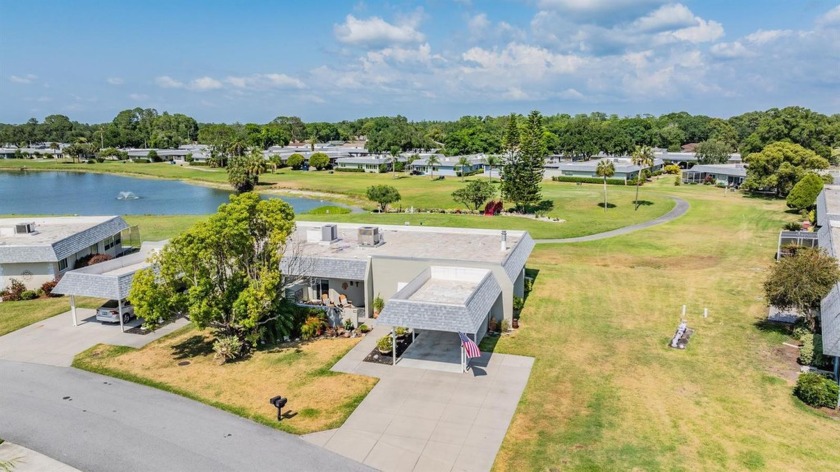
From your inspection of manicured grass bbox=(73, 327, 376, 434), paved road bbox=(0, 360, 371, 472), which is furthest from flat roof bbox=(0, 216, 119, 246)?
paved road bbox=(0, 360, 371, 472)

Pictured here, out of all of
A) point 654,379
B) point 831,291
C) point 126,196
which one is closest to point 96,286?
point 654,379

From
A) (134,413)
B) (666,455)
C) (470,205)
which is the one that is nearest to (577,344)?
(666,455)

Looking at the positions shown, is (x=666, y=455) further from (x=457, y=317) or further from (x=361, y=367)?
(x=361, y=367)

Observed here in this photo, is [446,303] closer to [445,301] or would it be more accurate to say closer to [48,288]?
[445,301]

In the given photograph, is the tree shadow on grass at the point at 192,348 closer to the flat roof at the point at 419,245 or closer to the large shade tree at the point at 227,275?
the large shade tree at the point at 227,275

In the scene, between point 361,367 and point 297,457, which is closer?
point 297,457
